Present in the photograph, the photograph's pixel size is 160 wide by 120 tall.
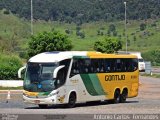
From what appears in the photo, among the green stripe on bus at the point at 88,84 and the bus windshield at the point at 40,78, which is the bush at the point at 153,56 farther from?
the bus windshield at the point at 40,78

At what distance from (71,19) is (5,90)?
121123mm

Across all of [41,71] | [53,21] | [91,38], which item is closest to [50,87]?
[41,71]

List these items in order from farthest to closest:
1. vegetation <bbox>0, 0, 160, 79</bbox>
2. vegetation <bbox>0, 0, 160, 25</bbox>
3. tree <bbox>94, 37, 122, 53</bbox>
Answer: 1. vegetation <bbox>0, 0, 160, 25</bbox>
2. vegetation <bbox>0, 0, 160, 79</bbox>
3. tree <bbox>94, 37, 122, 53</bbox>

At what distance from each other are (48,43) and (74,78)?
39242 mm

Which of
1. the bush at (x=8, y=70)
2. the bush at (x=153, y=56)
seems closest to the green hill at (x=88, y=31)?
the bush at (x=153, y=56)

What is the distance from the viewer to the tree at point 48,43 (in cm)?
7100

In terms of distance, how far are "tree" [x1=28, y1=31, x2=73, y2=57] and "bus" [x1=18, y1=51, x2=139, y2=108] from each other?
33.2 metres

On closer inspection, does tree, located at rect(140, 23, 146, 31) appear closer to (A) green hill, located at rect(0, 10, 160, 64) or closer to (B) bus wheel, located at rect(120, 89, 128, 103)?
(A) green hill, located at rect(0, 10, 160, 64)

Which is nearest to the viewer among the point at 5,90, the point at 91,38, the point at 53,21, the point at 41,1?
the point at 5,90

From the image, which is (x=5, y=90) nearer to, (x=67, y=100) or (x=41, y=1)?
(x=67, y=100)

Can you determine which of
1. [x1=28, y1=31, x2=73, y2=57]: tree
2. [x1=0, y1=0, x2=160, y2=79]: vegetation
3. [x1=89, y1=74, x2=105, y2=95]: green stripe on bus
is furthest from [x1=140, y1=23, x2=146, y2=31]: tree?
[x1=89, y1=74, x2=105, y2=95]: green stripe on bus

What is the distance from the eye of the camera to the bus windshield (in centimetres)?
3175

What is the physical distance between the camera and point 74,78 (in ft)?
108

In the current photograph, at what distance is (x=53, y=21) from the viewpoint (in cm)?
16088
